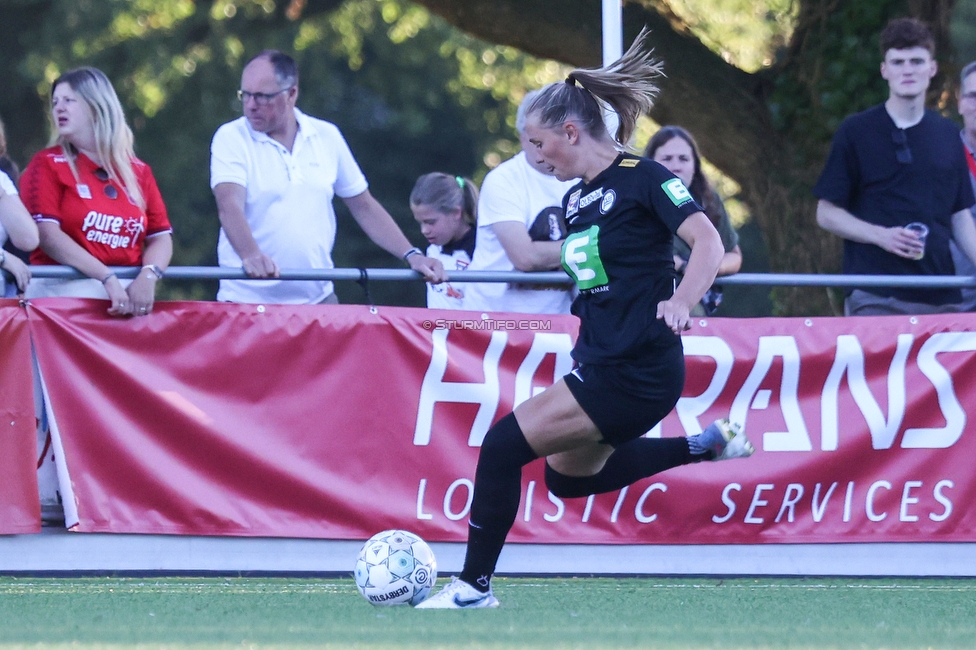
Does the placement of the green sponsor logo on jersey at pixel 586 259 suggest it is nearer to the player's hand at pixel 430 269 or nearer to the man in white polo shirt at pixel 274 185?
the player's hand at pixel 430 269

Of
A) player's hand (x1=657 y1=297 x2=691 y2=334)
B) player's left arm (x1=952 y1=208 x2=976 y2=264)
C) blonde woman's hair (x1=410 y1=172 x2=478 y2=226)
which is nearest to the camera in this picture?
player's hand (x1=657 y1=297 x2=691 y2=334)

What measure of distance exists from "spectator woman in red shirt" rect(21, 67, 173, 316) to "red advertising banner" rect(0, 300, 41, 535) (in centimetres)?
26

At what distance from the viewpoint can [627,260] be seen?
Result: 5.36 metres

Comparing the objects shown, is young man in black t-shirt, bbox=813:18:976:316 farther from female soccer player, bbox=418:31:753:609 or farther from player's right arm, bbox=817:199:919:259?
female soccer player, bbox=418:31:753:609

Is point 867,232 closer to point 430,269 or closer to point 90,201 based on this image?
point 430,269

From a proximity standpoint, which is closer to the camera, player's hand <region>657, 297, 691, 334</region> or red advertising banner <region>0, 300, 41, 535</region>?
player's hand <region>657, 297, 691, 334</region>

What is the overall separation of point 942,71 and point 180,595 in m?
7.57

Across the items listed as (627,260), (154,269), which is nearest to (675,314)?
(627,260)

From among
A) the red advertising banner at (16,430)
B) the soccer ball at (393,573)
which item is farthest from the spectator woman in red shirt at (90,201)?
the soccer ball at (393,573)

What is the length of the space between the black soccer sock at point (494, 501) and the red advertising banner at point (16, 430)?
226 cm

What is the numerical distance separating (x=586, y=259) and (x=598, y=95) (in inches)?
24.6

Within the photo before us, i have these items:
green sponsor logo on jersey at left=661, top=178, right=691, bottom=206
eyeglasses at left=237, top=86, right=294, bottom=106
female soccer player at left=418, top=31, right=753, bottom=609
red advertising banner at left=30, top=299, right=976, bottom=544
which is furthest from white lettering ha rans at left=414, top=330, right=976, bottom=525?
green sponsor logo on jersey at left=661, top=178, right=691, bottom=206

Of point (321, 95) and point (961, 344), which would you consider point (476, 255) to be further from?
point (321, 95)

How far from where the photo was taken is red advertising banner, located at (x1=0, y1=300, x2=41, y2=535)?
6504 millimetres
